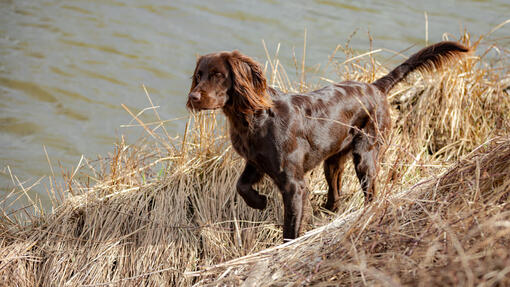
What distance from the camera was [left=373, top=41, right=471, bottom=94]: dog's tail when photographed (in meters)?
3.74

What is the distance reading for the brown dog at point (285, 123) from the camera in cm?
307

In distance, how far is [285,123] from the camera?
127 inches

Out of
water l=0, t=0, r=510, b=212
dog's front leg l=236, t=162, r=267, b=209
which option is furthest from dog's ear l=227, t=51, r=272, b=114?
water l=0, t=0, r=510, b=212

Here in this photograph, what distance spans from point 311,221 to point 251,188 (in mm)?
572

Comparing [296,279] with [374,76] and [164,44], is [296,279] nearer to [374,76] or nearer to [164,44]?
[374,76]

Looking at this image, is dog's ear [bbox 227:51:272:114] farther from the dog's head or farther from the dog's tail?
the dog's tail

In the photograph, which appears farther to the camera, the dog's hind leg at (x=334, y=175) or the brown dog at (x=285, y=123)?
the dog's hind leg at (x=334, y=175)

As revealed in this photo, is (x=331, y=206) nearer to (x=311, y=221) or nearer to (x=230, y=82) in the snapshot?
(x=311, y=221)

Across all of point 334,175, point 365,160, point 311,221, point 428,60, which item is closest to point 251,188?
point 311,221

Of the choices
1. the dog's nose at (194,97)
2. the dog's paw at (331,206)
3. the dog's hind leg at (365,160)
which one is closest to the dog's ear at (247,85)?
the dog's nose at (194,97)

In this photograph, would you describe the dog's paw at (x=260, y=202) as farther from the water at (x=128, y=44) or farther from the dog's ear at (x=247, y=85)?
the water at (x=128, y=44)

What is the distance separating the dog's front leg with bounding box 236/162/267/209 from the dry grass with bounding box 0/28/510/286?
21cm

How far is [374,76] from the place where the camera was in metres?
4.63

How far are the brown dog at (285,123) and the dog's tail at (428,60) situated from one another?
125 mm
